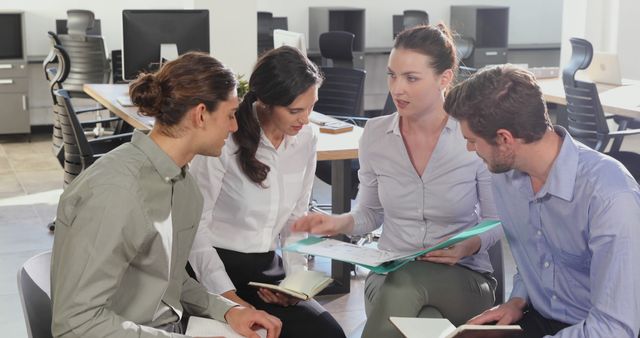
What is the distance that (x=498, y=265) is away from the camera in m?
2.83

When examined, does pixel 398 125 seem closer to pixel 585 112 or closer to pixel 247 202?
pixel 247 202

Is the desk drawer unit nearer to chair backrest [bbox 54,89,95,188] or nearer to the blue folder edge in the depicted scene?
chair backrest [bbox 54,89,95,188]

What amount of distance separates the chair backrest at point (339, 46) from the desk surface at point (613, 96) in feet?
7.47

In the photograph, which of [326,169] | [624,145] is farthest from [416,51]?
[624,145]

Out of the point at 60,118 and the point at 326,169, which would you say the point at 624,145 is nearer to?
the point at 326,169

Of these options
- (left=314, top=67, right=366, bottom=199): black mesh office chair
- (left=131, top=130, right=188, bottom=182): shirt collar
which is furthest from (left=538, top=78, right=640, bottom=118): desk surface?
(left=131, top=130, right=188, bottom=182): shirt collar

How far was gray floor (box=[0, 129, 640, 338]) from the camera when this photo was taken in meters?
4.12

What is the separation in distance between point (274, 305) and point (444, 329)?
2.18ft

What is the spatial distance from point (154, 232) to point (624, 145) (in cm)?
758

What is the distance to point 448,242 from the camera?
223 cm

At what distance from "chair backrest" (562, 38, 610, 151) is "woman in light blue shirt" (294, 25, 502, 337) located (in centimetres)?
284

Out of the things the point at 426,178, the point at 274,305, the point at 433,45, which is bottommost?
the point at 274,305

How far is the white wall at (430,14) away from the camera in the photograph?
10250 mm

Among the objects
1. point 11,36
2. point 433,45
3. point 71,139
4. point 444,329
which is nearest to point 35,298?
point 444,329
